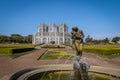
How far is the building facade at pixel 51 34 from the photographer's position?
117312mm

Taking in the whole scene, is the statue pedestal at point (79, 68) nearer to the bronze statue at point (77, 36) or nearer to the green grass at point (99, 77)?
the bronze statue at point (77, 36)

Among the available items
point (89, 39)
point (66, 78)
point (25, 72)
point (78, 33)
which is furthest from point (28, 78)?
point (89, 39)

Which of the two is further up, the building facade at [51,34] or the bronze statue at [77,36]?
the building facade at [51,34]

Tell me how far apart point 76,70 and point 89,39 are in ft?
314

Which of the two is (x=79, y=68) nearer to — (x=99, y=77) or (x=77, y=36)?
Result: (x=77, y=36)

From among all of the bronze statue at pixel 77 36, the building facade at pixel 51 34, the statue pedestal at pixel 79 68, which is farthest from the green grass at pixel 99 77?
the building facade at pixel 51 34

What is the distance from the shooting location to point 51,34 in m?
119

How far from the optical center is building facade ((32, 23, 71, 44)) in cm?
11731


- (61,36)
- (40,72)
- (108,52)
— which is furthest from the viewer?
(61,36)

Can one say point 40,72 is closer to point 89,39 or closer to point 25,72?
point 25,72

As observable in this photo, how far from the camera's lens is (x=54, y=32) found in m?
120

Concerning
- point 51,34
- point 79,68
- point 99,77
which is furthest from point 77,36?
point 51,34

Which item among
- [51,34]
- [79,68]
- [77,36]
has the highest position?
[51,34]

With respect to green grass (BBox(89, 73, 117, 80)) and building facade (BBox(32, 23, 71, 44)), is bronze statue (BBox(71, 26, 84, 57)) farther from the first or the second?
building facade (BBox(32, 23, 71, 44))
